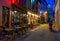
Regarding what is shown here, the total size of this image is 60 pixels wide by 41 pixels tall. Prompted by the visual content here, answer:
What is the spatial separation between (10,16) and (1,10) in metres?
4.30

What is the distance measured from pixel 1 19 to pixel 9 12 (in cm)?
412

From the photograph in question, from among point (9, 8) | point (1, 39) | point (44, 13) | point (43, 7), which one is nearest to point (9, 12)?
point (9, 8)

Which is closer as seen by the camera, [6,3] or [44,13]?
[6,3]

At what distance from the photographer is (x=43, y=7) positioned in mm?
81125

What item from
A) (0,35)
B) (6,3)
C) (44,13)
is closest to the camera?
(0,35)

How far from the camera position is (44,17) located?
299 feet

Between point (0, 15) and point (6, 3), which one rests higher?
point (6, 3)

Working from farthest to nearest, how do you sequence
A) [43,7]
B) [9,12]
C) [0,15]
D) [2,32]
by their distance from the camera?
[43,7] → [9,12] → [0,15] → [2,32]

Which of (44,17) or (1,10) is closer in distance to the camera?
(1,10)

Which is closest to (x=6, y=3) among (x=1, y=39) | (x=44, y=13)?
(x=1, y=39)

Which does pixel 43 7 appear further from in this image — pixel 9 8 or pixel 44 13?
pixel 9 8

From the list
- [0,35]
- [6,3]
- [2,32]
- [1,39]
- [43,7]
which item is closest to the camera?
[1,39]

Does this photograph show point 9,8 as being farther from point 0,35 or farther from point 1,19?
point 0,35

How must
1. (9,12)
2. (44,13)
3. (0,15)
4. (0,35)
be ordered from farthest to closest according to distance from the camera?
(44,13) → (9,12) → (0,15) → (0,35)
